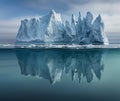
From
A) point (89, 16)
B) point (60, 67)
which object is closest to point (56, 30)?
point (89, 16)

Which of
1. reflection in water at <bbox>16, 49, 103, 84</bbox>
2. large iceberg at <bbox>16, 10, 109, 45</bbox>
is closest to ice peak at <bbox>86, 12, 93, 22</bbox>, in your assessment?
large iceberg at <bbox>16, 10, 109, 45</bbox>

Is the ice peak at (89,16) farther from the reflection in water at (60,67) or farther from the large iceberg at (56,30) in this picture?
the reflection in water at (60,67)

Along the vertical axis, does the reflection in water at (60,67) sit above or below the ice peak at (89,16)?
below

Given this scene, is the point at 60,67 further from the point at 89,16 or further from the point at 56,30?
the point at 56,30

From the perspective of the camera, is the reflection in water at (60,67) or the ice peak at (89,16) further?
the ice peak at (89,16)

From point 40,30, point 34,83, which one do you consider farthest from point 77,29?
point 34,83

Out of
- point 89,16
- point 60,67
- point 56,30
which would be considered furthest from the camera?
point 56,30

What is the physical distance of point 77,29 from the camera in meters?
59.0

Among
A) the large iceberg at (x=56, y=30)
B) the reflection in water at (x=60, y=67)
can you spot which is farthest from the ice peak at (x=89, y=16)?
the reflection in water at (x=60, y=67)

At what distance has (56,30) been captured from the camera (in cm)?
6025

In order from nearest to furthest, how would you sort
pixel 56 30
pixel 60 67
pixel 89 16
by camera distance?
pixel 60 67, pixel 89 16, pixel 56 30

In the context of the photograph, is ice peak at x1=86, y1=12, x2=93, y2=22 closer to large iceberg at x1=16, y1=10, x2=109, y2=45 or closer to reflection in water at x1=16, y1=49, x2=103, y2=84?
large iceberg at x1=16, y1=10, x2=109, y2=45

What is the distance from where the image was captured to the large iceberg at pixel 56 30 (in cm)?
5691

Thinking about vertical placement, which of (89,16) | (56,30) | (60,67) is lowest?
(60,67)
